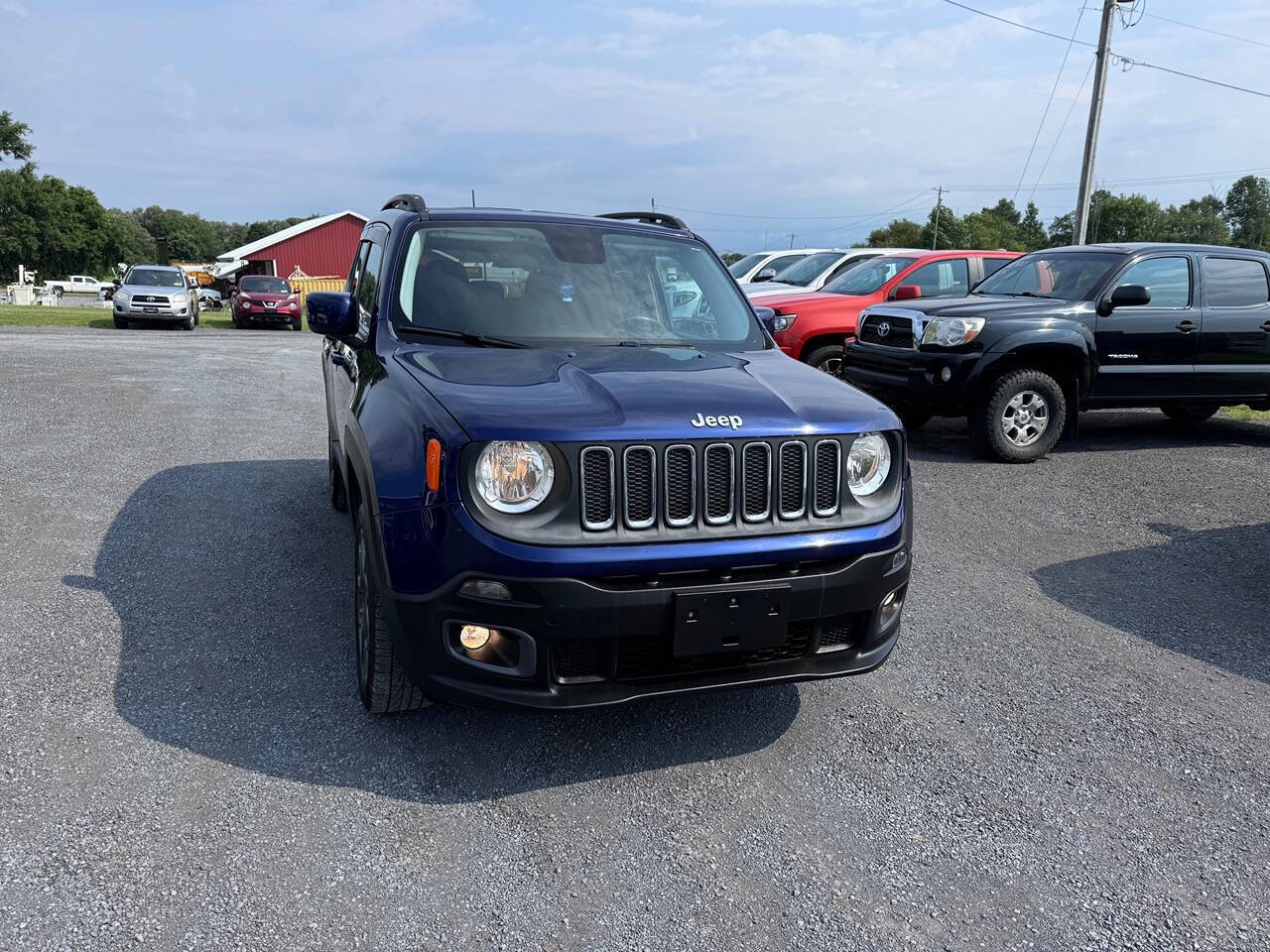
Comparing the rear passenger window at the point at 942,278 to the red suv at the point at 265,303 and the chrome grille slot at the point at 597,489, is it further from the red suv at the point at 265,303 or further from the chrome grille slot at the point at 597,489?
the red suv at the point at 265,303

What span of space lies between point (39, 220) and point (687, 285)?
9638cm

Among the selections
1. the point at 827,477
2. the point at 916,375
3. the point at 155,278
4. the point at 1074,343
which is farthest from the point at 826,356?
the point at 155,278

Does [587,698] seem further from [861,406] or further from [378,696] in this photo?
[861,406]

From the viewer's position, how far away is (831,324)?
10375 mm

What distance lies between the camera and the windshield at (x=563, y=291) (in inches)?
154

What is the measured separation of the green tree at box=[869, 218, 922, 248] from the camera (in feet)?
300

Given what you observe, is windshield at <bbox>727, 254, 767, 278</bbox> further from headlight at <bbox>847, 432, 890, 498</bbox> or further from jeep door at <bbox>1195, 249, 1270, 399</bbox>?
headlight at <bbox>847, 432, 890, 498</bbox>

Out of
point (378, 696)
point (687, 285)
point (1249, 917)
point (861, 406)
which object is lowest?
point (1249, 917)

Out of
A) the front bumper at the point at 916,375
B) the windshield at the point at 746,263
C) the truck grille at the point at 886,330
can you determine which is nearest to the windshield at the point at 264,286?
the windshield at the point at 746,263

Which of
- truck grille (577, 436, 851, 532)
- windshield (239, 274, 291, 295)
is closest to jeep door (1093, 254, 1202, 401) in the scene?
truck grille (577, 436, 851, 532)

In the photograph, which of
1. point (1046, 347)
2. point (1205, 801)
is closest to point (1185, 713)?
point (1205, 801)

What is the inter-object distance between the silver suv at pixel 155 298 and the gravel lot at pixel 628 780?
2094cm

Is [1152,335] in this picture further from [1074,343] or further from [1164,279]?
[1074,343]

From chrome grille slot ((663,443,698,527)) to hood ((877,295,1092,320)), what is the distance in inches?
238
